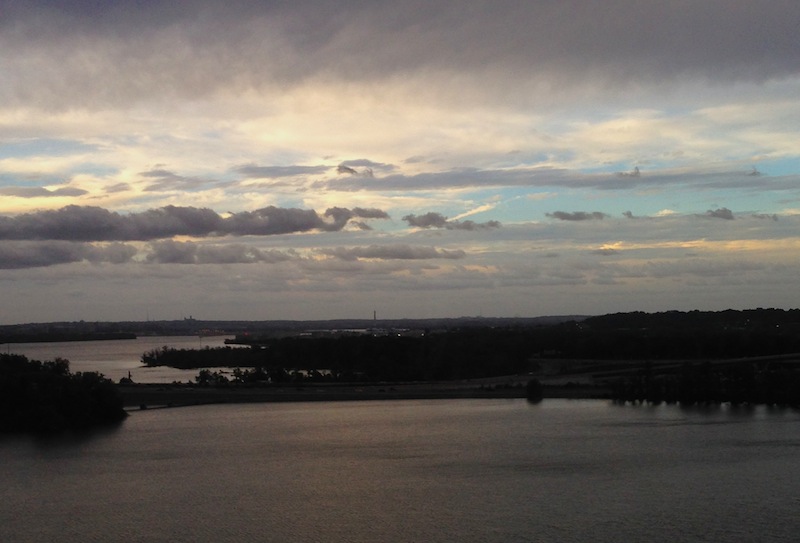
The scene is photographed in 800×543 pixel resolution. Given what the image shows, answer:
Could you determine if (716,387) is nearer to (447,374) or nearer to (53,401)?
(447,374)

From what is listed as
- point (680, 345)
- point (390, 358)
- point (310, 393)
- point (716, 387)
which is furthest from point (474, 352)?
point (716, 387)

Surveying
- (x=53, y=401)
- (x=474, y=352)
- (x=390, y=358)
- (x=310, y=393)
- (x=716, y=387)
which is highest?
(x=474, y=352)

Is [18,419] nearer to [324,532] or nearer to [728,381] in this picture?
[324,532]

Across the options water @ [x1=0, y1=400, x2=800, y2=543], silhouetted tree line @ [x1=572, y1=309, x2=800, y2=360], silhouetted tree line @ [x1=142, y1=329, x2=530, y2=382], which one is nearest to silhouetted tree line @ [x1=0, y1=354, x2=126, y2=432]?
water @ [x1=0, y1=400, x2=800, y2=543]

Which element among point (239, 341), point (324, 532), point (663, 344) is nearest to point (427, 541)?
point (324, 532)

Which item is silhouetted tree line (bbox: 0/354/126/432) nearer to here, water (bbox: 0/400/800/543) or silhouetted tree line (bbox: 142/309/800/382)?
water (bbox: 0/400/800/543)

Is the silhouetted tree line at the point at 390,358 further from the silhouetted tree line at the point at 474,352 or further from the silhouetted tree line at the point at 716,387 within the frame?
the silhouetted tree line at the point at 716,387
